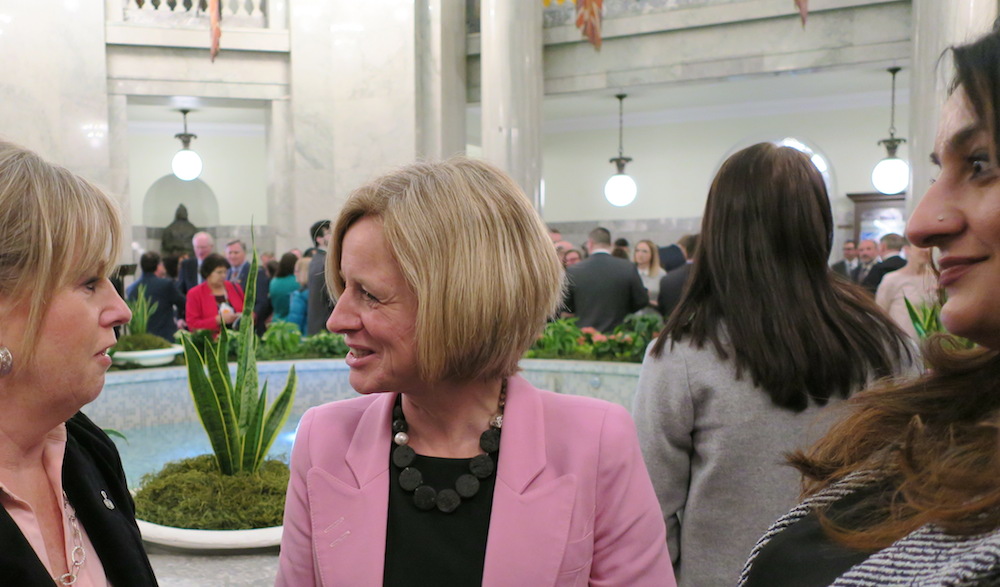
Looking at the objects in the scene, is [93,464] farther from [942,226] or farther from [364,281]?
[942,226]

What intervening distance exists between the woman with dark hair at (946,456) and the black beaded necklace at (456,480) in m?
0.59

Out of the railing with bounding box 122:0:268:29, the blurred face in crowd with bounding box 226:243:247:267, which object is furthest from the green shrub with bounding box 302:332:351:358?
the railing with bounding box 122:0:268:29

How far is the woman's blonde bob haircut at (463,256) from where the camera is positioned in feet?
4.66

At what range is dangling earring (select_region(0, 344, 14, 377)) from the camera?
127 cm

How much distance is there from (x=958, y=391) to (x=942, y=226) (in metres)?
0.25

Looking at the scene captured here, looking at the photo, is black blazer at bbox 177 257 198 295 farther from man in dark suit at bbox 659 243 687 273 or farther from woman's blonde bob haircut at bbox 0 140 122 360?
woman's blonde bob haircut at bbox 0 140 122 360

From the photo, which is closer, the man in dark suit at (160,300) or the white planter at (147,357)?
the white planter at (147,357)

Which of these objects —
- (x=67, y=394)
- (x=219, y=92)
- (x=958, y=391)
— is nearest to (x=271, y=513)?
(x=67, y=394)

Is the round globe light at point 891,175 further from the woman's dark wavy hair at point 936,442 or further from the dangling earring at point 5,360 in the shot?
the dangling earring at point 5,360

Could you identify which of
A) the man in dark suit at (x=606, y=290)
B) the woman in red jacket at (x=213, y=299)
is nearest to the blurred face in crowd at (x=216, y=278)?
the woman in red jacket at (x=213, y=299)

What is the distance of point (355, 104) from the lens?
11.0m

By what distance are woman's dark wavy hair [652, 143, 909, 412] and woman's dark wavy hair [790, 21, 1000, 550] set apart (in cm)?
73

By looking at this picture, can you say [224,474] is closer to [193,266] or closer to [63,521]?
[63,521]

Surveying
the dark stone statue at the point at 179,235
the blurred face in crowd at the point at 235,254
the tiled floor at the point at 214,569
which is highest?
the dark stone statue at the point at 179,235
